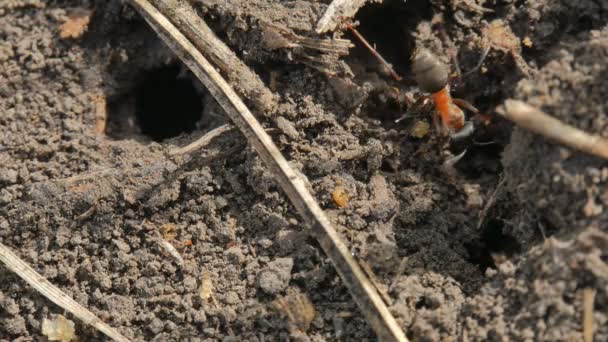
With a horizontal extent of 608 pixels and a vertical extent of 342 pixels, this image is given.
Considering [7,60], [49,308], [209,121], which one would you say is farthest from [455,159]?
[7,60]

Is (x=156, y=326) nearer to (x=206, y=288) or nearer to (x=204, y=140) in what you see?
(x=206, y=288)

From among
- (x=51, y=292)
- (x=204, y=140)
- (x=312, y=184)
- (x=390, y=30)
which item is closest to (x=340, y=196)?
(x=312, y=184)

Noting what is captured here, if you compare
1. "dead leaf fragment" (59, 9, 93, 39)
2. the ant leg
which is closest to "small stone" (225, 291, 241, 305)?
the ant leg

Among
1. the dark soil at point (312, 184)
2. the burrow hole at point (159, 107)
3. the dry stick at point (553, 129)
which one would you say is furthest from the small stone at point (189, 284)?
the dry stick at point (553, 129)

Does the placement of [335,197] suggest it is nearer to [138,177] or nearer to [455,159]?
[455,159]

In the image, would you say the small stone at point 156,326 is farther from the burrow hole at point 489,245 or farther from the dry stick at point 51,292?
the burrow hole at point 489,245
